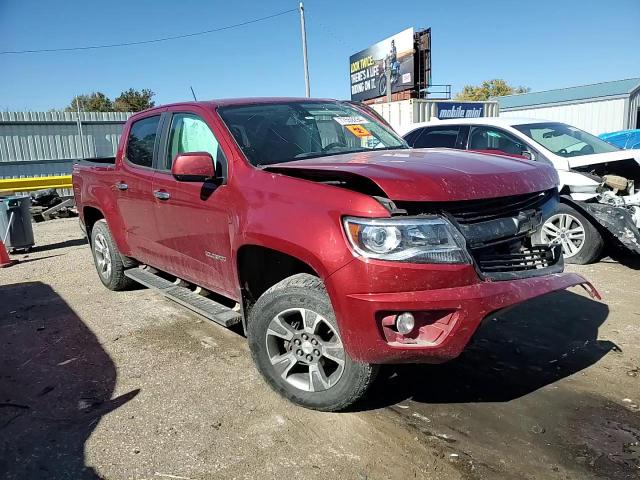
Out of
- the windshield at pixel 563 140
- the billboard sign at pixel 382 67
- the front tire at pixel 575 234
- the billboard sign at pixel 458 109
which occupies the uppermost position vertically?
the billboard sign at pixel 382 67

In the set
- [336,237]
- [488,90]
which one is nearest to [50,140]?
[336,237]

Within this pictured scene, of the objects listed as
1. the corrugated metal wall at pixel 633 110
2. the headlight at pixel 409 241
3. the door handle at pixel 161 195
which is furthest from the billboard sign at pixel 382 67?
the headlight at pixel 409 241

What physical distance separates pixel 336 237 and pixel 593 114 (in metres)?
35.4

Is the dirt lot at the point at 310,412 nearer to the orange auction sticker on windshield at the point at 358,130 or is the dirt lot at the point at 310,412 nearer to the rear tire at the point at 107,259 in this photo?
the rear tire at the point at 107,259

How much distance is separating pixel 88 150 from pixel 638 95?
3186 centimetres

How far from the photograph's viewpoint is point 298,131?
12.8 ft

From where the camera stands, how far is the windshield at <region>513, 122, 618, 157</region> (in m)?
6.95

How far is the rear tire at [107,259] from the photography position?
566cm

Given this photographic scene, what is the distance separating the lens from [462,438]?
2.83 metres

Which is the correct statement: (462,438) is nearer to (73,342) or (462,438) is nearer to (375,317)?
(375,317)

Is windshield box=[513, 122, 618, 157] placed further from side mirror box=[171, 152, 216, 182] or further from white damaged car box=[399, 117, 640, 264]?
side mirror box=[171, 152, 216, 182]

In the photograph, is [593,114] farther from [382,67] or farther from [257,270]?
[257,270]

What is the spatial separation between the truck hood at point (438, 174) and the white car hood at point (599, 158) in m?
3.57

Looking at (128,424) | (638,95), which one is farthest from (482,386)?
(638,95)
